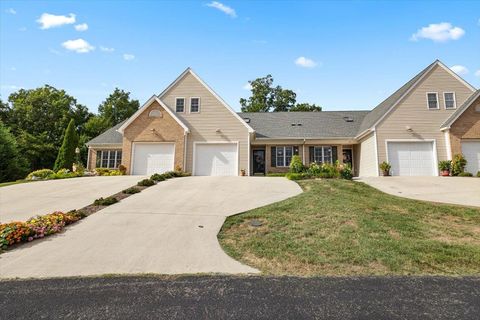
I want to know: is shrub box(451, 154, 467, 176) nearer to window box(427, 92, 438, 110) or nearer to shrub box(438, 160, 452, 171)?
shrub box(438, 160, 452, 171)

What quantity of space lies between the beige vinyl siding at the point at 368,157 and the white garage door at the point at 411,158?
0.99m

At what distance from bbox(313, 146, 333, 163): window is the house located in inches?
3.1

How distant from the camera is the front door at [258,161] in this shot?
2219 cm

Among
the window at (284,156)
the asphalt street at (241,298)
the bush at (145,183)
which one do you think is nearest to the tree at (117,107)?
the window at (284,156)

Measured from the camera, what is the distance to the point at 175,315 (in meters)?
3.51

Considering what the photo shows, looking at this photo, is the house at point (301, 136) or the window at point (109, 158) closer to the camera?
the house at point (301, 136)

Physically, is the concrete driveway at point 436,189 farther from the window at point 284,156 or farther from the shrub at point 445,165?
the window at point 284,156

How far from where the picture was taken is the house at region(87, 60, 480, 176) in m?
18.1

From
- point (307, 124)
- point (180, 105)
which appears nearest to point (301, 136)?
point (307, 124)

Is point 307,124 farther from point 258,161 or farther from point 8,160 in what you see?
point 8,160

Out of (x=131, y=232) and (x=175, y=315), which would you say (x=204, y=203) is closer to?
(x=131, y=232)

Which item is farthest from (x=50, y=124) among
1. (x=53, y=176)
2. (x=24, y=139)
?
(x=53, y=176)

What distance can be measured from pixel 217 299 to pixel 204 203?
6.48m

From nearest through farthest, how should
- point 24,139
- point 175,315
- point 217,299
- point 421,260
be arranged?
point 175,315 → point 217,299 → point 421,260 → point 24,139
